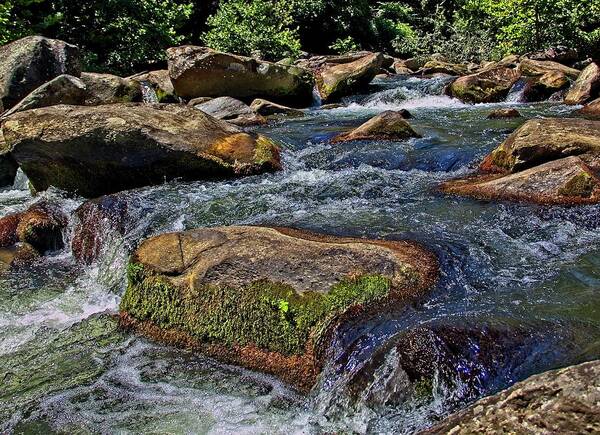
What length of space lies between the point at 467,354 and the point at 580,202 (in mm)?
3468

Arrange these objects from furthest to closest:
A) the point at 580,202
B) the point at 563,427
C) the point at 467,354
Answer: the point at 580,202 → the point at 467,354 → the point at 563,427

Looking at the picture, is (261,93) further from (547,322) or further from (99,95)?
(547,322)

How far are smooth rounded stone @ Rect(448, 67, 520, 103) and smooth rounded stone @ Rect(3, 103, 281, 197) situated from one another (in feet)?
28.7

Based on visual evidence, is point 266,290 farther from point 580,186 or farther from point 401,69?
point 401,69

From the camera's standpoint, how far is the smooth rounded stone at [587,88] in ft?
44.2

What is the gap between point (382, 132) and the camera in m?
10.1

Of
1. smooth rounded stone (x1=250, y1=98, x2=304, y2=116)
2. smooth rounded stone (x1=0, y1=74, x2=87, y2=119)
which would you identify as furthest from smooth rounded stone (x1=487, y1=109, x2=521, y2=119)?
smooth rounded stone (x1=0, y1=74, x2=87, y2=119)

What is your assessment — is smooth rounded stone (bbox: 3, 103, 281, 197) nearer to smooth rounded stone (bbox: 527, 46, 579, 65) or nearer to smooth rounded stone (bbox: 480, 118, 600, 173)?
smooth rounded stone (bbox: 480, 118, 600, 173)

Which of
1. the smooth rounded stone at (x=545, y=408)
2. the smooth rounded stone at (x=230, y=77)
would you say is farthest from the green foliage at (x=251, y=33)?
the smooth rounded stone at (x=545, y=408)

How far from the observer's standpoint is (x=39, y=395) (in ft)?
13.3

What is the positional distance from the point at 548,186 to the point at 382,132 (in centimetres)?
403

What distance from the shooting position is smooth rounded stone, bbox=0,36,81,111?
11.2m

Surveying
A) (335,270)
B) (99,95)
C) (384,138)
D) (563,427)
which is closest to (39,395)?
(335,270)

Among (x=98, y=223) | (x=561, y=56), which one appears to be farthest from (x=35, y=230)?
(x=561, y=56)
